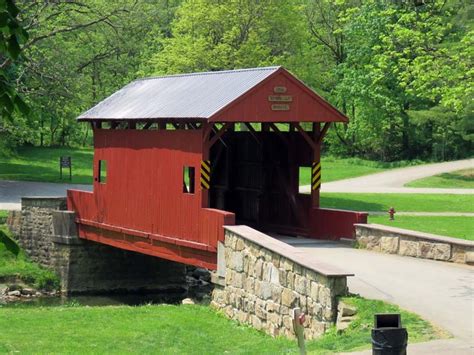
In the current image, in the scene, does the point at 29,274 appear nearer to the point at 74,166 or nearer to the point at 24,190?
the point at 24,190

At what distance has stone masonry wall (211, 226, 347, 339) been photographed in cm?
1406

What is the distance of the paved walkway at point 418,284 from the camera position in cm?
1318

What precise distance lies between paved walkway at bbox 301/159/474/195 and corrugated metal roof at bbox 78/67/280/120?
13781 millimetres

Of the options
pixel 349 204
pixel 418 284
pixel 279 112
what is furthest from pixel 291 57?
pixel 418 284

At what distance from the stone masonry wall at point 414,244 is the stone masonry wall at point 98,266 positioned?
886 cm

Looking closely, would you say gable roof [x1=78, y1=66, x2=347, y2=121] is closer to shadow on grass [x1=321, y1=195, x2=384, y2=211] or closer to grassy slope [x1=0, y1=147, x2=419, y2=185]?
shadow on grass [x1=321, y1=195, x2=384, y2=211]

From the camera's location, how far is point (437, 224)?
90.6 ft

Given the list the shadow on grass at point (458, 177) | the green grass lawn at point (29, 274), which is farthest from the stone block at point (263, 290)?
the shadow on grass at point (458, 177)

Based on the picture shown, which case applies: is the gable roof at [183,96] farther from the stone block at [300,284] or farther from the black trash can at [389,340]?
the black trash can at [389,340]

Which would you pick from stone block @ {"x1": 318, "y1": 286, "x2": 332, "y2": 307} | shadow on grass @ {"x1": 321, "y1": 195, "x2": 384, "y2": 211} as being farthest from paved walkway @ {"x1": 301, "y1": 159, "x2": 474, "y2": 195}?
stone block @ {"x1": 318, "y1": 286, "x2": 332, "y2": 307}

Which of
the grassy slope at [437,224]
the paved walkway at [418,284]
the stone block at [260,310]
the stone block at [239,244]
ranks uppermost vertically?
the stone block at [239,244]

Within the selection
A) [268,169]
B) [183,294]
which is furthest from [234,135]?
[183,294]

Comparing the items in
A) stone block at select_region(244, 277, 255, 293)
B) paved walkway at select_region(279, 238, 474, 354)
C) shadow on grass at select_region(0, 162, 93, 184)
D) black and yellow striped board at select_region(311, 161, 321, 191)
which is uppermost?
black and yellow striped board at select_region(311, 161, 321, 191)

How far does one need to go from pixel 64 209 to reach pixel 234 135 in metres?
6.92
